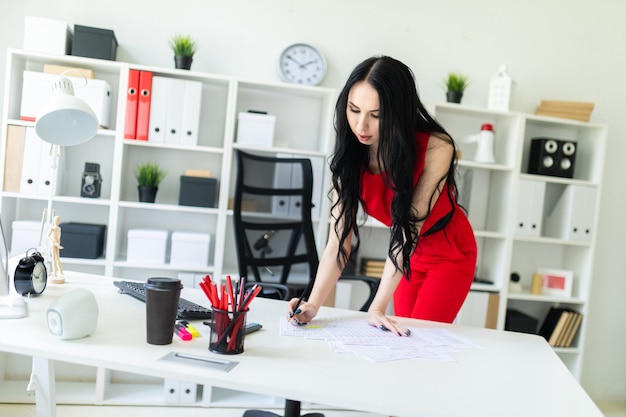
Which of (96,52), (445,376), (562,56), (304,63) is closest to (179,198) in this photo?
(96,52)

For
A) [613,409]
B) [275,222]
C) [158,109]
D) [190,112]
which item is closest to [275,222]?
[275,222]

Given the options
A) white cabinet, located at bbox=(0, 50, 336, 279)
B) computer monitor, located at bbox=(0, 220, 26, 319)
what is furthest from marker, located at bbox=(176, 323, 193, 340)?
white cabinet, located at bbox=(0, 50, 336, 279)

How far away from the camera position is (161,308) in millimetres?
1182

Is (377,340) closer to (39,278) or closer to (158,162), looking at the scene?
(39,278)

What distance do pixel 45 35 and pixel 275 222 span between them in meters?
1.61

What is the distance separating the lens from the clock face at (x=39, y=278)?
4.92 feet

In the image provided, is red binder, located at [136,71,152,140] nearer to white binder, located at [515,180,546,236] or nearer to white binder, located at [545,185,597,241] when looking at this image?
white binder, located at [515,180,546,236]

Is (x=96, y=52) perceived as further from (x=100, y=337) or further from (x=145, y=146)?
(x=100, y=337)

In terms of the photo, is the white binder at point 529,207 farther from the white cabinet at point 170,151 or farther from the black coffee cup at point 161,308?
the black coffee cup at point 161,308

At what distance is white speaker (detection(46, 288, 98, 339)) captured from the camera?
116 centimetres

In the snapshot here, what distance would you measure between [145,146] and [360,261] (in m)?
1.48

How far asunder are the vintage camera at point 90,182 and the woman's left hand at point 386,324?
202 cm

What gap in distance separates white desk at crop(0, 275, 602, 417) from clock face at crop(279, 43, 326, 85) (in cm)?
211

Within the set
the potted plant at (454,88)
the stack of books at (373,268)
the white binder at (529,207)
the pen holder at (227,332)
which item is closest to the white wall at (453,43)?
the potted plant at (454,88)
